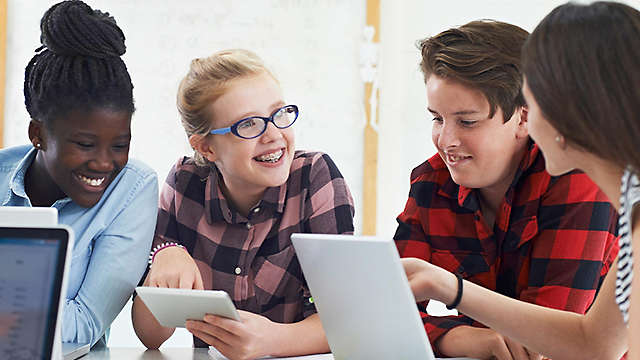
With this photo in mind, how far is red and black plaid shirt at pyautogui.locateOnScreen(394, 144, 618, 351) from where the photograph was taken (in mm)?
1356

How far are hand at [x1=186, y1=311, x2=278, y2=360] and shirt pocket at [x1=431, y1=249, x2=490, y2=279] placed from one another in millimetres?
486

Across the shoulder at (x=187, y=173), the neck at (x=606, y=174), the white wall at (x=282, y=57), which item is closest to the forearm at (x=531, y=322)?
the neck at (x=606, y=174)

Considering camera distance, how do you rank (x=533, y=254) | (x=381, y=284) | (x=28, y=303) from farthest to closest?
(x=533, y=254)
(x=381, y=284)
(x=28, y=303)

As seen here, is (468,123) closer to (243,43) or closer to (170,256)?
(170,256)

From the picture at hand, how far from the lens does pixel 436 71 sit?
4.89ft

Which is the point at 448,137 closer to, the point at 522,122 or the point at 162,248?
the point at 522,122

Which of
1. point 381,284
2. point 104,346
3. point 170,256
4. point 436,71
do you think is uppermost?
point 436,71

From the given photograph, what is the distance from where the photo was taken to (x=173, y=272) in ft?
4.57

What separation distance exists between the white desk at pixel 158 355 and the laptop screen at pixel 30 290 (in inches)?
15.8

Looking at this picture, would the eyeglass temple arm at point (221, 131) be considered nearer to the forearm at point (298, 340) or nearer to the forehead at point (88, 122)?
the forehead at point (88, 122)

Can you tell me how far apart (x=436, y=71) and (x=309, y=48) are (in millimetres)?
1661

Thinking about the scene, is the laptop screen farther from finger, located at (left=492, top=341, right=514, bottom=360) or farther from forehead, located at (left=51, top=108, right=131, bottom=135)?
finger, located at (left=492, top=341, right=514, bottom=360)

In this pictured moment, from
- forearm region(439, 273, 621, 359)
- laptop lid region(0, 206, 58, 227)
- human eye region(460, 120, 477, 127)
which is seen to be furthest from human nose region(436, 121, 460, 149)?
laptop lid region(0, 206, 58, 227)

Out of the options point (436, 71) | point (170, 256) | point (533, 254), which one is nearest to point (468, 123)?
point (436, 71)
